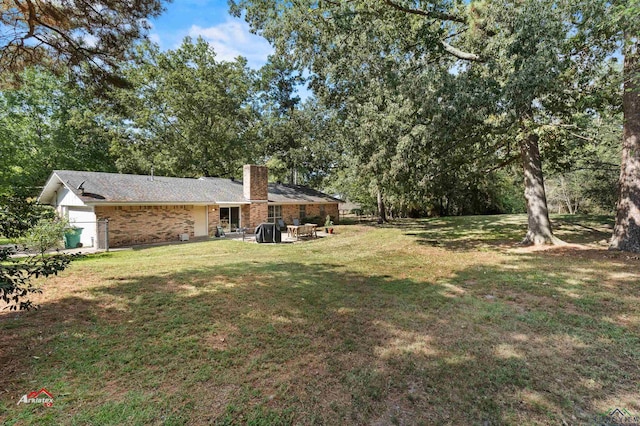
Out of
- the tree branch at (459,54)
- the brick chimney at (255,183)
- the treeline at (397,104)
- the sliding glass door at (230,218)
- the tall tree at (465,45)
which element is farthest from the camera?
the brick chimney at (255,183)

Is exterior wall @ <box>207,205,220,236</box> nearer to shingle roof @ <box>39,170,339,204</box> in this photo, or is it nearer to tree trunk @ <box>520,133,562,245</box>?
A: shingle roof @ <box>39,170,339,204</box>

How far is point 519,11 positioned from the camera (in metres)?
8.08

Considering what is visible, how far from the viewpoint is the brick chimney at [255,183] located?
1955 centimetres

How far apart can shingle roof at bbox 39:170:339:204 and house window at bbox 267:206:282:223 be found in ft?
2.43

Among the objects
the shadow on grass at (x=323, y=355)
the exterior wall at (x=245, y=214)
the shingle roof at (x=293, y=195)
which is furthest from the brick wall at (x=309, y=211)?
the shadow on grass at (x=323, y=355)

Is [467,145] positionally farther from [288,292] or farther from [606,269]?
[288,292]

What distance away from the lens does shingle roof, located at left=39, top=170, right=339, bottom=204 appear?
13930 mm

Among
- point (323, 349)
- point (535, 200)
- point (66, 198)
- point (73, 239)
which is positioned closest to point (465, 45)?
point (535, 200)

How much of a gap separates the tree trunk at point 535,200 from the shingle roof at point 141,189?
1495 centimetres

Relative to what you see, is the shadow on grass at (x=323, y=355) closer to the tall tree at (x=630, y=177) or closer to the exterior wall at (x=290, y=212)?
the tall tree at (x=630, y=177)

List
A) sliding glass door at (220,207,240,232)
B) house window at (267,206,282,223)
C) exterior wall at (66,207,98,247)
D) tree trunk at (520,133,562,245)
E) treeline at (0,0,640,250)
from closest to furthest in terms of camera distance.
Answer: treeline at (0,0,640,250), tree trunk at (520,133,562,245), exterior wall at (66,207,98,247), sliding glass door at (220,207,240,232), house window at (267,206,282,223)

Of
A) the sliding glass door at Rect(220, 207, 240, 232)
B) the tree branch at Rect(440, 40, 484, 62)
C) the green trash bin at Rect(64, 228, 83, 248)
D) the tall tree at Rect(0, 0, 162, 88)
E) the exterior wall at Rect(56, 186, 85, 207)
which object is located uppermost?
the tree branch at Rect(440, 40, 484, 62)

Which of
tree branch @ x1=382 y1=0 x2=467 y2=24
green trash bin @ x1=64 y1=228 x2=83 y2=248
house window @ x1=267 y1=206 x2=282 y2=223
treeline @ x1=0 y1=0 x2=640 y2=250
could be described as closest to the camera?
treeline @ x1=0 y1=0 x2=640 y2=250

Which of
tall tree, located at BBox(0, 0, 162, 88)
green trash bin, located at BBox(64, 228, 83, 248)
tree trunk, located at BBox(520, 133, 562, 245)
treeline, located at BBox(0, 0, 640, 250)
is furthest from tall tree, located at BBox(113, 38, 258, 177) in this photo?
tree trunk, located at BBox(520, 133, 562, 245)
